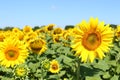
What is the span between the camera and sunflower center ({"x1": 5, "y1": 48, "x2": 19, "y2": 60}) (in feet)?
19.2

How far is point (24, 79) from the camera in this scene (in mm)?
4633

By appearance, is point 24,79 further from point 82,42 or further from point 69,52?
point 69,52

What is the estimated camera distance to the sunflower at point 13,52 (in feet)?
19.2

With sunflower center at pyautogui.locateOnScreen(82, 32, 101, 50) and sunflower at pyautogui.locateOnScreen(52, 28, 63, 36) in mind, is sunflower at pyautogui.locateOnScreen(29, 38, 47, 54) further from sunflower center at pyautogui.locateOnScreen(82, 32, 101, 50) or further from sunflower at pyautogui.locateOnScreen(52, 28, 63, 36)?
sunflower at pyautogui.locateOnScreen(52, 28, 63, 36)

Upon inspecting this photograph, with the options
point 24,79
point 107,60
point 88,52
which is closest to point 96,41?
point 88,52

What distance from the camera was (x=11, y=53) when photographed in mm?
5863

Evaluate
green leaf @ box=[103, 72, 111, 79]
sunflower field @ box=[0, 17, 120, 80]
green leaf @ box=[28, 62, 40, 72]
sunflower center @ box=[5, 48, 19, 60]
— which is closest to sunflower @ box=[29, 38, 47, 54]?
sunflower field @ box=[0, 17, 120, 80]

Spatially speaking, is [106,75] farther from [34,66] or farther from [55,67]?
[34,66]

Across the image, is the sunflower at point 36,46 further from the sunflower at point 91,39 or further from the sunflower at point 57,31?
the sunflower at point 57,31

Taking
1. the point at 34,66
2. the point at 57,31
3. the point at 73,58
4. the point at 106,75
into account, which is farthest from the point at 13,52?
the point at 57,31

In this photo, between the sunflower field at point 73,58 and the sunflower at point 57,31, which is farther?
the sunflower at point 57,31

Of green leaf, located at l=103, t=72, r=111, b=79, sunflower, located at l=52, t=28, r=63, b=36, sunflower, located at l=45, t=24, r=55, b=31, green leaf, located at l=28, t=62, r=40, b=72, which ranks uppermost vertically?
sunflower, located at l=45, t=24, r=55, b=31

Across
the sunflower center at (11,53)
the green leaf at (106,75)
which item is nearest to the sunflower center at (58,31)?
the green leaf at (106,75)

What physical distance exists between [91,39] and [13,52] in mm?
1779
